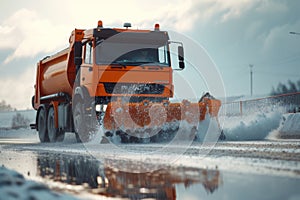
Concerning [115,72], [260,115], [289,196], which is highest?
[115,72]

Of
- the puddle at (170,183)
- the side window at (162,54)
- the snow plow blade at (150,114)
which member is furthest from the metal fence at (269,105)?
the puddle at (170,183)

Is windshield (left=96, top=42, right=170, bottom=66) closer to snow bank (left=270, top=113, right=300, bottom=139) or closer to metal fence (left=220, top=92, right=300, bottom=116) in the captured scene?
snow bank (left=270, top=113, right=300, bottom=139)

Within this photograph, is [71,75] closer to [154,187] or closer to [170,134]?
[170,134]

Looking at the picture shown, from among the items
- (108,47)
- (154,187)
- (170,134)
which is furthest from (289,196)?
(108,47)

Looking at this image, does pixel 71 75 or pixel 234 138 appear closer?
pixel 234 138

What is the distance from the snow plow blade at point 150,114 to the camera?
473 inches

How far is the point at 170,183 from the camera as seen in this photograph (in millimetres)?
4754

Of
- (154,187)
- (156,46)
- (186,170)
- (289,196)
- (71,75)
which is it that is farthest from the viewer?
(71,75)

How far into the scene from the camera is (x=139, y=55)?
518 inches

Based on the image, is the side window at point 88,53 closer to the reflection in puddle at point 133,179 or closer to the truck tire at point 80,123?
the truck tire at point 80,123

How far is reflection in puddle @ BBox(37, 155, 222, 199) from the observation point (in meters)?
4.31

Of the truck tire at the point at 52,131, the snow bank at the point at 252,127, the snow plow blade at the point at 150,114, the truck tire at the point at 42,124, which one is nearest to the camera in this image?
the snow plow blade at the point at 150,114

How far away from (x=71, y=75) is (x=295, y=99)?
10186 mm

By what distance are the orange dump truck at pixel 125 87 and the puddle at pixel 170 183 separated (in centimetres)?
607
